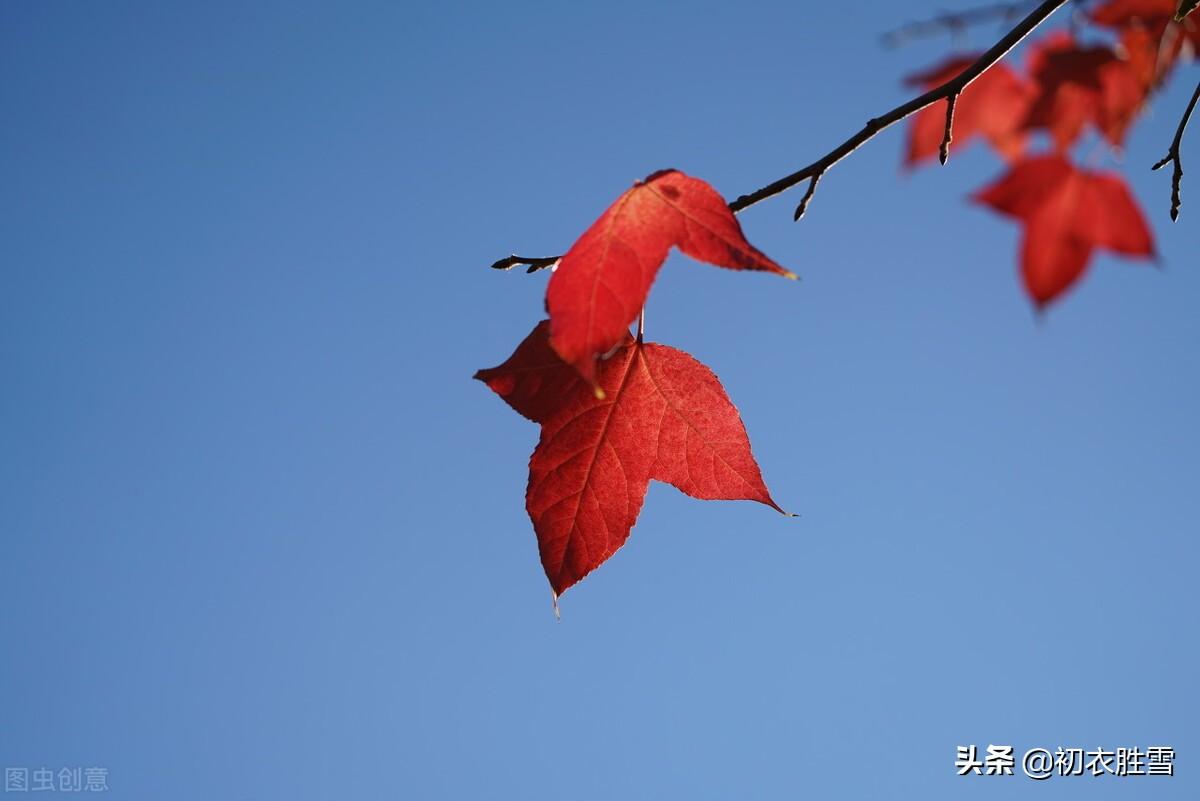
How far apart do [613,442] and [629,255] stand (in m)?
0.26

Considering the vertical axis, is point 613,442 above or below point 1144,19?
below

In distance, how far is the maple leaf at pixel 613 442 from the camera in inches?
30.9

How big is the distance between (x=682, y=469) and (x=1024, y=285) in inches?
13.2

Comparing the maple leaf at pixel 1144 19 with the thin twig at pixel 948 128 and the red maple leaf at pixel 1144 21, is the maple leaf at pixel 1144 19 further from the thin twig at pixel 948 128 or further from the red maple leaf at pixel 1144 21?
the thin twig at pixel 948 128

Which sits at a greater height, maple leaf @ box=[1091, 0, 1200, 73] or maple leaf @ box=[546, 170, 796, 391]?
maple leaf @ box=[1091, 0, 1200, 73]

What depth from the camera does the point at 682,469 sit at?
840 mm

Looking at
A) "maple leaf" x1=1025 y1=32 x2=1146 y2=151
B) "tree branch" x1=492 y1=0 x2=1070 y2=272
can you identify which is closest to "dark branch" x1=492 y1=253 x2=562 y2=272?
"tree branch" x1=492 y1=0 x2=1070 y2=272

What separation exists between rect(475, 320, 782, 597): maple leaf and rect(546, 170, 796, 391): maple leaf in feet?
0.48

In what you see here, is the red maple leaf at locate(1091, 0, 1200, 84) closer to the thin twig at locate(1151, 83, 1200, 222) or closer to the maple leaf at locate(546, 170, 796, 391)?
the thin twig at locate(1151, 83, 1200, 222)

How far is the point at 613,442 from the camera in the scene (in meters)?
0.85

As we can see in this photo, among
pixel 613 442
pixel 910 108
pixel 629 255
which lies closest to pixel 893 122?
pixel 910 108

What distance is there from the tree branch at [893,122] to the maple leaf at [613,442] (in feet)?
0.44

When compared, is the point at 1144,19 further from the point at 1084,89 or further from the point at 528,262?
the point at 528,262

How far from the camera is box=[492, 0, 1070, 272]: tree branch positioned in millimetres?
631
